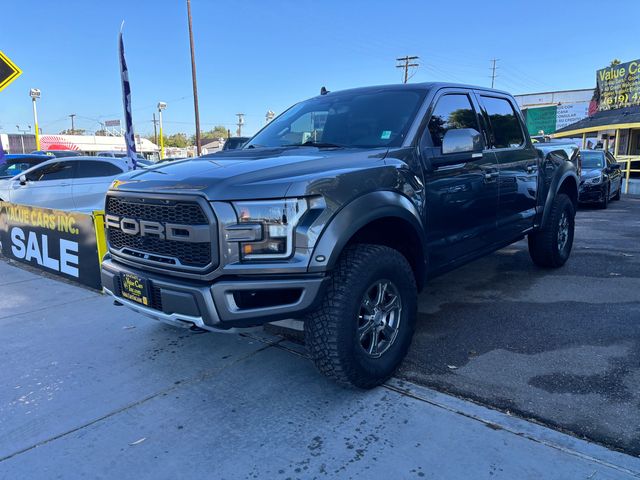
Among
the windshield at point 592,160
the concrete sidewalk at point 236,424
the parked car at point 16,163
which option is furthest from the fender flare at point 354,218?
the parked car at point 16,163

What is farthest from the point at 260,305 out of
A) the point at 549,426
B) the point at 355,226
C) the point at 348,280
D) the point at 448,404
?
the point at 549,426

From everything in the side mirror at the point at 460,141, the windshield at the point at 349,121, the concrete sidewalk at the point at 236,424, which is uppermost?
the windshield at the point at 349,121

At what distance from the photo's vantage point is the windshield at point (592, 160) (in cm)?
1343

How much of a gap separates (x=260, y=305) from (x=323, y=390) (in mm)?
882

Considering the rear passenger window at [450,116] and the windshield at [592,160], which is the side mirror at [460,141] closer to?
the rear passenger window at [450,116]

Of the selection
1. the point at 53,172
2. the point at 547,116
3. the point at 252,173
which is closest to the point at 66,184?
the point at 53,172

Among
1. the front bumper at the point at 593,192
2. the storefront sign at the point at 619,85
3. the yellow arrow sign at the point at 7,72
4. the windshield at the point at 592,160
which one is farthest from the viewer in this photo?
the storefront sign at the point at 619,85

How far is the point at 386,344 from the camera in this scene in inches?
128

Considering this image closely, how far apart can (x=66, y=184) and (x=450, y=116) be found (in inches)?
348

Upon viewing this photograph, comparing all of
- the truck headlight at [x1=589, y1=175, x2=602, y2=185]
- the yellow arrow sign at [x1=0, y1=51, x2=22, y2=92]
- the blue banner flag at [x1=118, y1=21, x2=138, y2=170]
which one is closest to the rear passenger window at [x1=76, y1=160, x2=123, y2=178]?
the blue banner flag at [x1=118, y1=21, x2=138, y2=170]

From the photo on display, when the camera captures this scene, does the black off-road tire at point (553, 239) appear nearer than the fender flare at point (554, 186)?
No

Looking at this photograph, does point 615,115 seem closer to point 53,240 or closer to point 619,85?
point 619,85

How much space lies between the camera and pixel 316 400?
3.06 m

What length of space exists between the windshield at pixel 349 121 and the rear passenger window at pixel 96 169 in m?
7.20
